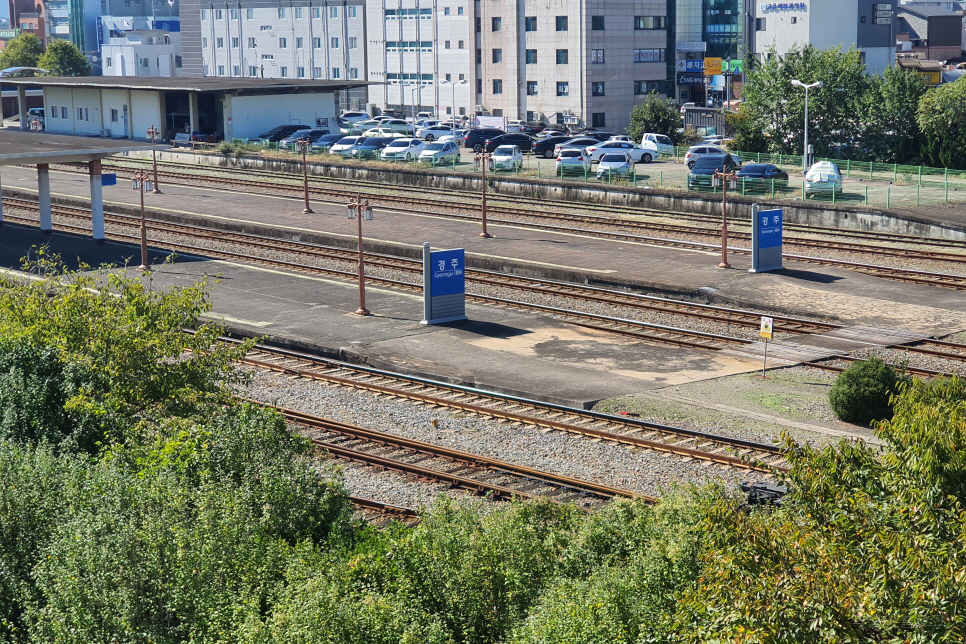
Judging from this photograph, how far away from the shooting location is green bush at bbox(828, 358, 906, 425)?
801 inches

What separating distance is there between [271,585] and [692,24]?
93139mm

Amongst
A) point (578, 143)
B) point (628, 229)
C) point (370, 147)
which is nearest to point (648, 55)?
point (578, 143)

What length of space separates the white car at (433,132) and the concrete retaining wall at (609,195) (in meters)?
11.9

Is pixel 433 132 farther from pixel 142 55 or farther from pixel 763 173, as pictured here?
pixel 142 55

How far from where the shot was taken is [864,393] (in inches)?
800

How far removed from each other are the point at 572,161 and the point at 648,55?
3453 centimetres

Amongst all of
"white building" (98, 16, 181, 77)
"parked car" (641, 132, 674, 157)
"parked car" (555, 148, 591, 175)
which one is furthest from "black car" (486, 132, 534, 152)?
"white building" (98, 16, 181, 77)

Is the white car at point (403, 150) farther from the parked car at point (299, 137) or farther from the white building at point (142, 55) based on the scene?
the white building at point (142, 55)

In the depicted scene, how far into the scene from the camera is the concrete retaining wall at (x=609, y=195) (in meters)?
41.1

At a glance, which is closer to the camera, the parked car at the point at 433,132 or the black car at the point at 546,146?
the black car at the point at 546,146

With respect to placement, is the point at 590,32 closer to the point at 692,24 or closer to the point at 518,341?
the point at 692,24

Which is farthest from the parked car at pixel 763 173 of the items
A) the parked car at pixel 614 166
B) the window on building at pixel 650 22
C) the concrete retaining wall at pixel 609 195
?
the window on building at pixel 650 22

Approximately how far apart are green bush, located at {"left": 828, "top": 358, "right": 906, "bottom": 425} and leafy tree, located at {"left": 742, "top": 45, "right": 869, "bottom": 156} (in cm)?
3883

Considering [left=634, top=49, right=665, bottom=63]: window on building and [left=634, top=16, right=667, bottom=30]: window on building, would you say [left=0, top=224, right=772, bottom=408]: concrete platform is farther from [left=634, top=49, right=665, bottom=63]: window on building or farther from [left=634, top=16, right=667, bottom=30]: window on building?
[left=634, top=16, right=667, bottom=30]: window on building
